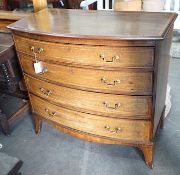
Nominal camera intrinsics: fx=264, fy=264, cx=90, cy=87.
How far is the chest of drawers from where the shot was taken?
1.29 metres

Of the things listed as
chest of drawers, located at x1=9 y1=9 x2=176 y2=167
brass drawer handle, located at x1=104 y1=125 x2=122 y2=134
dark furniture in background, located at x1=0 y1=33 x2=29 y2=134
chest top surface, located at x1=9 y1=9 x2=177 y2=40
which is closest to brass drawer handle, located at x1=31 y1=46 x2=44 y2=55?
chest of drawers, located at x1=9 y1=9 x2=176 y2=167

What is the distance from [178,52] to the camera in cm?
301

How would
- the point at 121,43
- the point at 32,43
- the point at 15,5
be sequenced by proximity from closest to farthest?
the point at 121,43 < the point at 32,43 < the point at 15,5

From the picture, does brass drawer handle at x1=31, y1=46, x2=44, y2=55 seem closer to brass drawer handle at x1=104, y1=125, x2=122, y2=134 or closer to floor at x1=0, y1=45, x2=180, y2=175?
brass drawer handle at x1=104, y1=125, x2=122, y2=134

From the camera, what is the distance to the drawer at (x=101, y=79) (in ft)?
4.42

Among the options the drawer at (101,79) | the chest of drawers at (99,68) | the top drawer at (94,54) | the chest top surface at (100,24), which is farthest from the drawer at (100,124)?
the chest top surface at (100,24)

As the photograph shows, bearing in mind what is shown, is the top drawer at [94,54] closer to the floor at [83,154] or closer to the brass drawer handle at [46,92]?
the brass drawer handle at [46,92]

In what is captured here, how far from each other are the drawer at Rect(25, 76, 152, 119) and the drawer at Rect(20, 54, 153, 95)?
39mm

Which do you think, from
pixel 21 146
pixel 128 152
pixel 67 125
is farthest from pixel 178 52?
pixel 21 146

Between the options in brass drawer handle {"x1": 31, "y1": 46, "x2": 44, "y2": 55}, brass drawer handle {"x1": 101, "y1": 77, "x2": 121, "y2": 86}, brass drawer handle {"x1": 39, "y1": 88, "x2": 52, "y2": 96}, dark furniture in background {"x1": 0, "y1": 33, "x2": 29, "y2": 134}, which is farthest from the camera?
dark furniture in background {"x1": 0, "y1": 33, "x2": 29, "y2": 134}

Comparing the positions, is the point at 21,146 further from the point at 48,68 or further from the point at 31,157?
the point at 48,68

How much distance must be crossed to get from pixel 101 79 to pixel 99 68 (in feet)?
0.22

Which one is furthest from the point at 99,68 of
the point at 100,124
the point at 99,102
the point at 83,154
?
the point at 83,154

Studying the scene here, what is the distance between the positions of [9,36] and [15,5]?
88.6 inches
